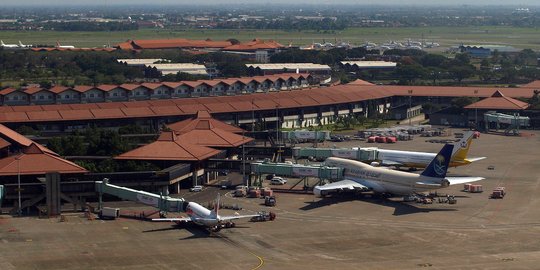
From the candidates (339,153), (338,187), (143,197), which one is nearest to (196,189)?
(143,197)

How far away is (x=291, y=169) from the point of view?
9219 centimetres

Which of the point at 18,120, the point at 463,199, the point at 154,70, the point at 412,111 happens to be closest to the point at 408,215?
the point at 463,199

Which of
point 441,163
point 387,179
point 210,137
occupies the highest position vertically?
point 441,163

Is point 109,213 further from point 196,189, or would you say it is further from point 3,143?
point 3,143

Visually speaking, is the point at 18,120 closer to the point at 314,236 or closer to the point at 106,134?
the point at 106,134

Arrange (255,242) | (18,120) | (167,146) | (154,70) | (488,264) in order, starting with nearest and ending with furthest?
(488,264), (255,242), (167,146), (18,120), (154,70)

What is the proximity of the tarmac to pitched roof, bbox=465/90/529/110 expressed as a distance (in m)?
55.6

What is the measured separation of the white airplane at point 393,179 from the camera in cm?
8275

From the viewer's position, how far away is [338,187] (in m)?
87.3

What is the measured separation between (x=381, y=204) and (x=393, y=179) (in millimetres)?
2315

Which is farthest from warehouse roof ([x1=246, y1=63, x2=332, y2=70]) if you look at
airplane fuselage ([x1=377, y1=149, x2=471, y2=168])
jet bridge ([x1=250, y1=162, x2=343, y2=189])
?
jet bridge ([x1=250, y1=162, x2=343, y2=189])

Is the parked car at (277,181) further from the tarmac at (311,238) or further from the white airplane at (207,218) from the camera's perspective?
the white airplane at (207,218)

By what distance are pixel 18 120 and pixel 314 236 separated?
2273 inches

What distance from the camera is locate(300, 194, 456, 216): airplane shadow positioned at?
8244cm
